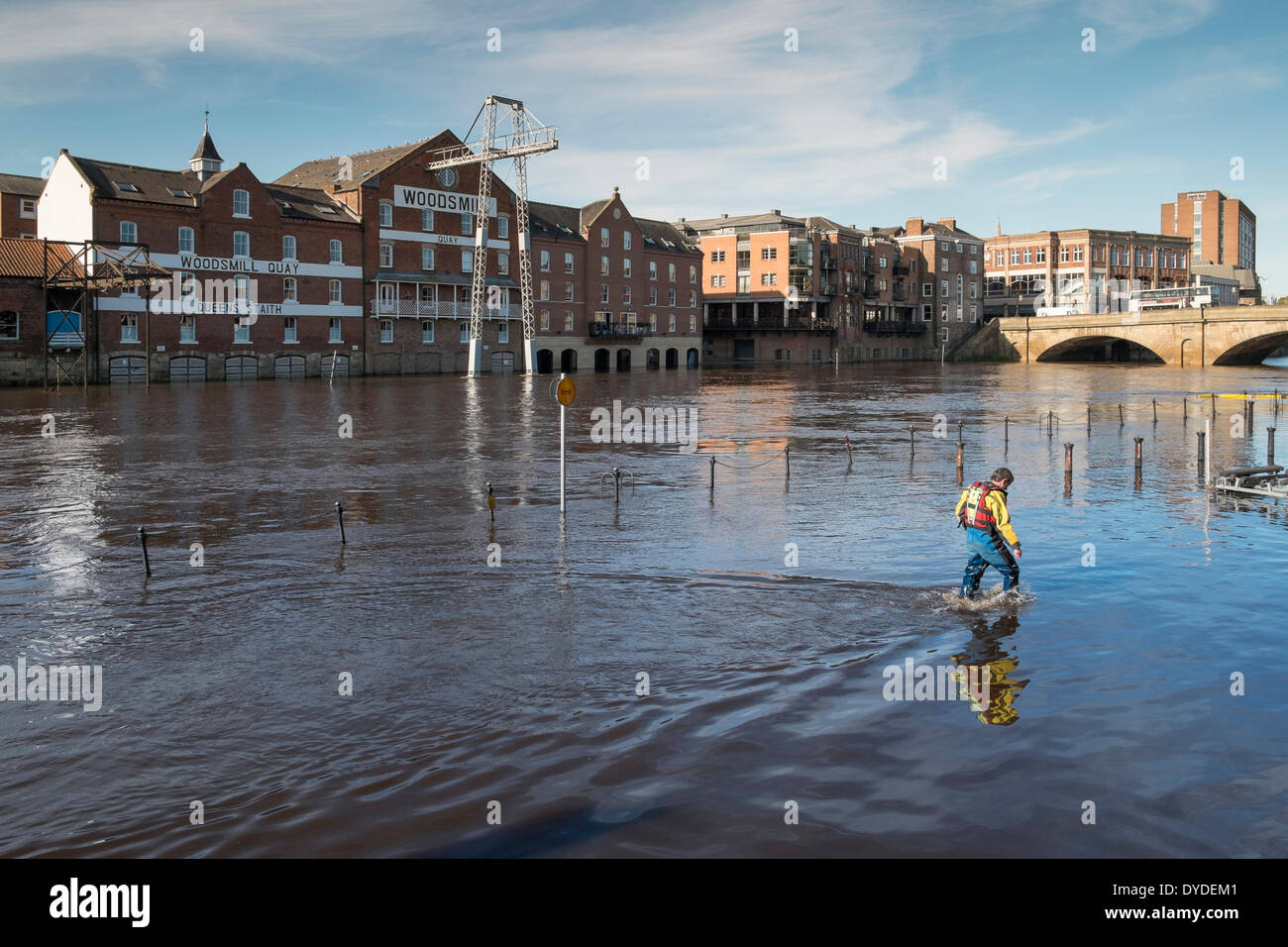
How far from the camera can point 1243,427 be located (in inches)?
1339

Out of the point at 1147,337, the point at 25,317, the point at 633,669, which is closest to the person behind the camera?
the point at 633,669

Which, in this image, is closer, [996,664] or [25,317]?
[996,664]

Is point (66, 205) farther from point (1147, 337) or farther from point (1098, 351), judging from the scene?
point (1098, 351)

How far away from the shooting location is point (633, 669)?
9.77 meters

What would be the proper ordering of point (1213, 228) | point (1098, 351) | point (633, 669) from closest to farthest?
point (633, 669) → point (1098, 351) → point (1213, 228)

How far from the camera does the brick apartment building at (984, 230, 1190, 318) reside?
415 feet

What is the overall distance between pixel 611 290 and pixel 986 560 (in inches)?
3039

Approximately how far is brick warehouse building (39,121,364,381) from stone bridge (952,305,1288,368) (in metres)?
66.6

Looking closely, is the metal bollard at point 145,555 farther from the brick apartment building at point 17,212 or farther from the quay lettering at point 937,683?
the brick apartment building at point 17,212

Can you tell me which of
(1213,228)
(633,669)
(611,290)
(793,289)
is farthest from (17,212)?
(1213,228)

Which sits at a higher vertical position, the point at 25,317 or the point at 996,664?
the point at 25,317
